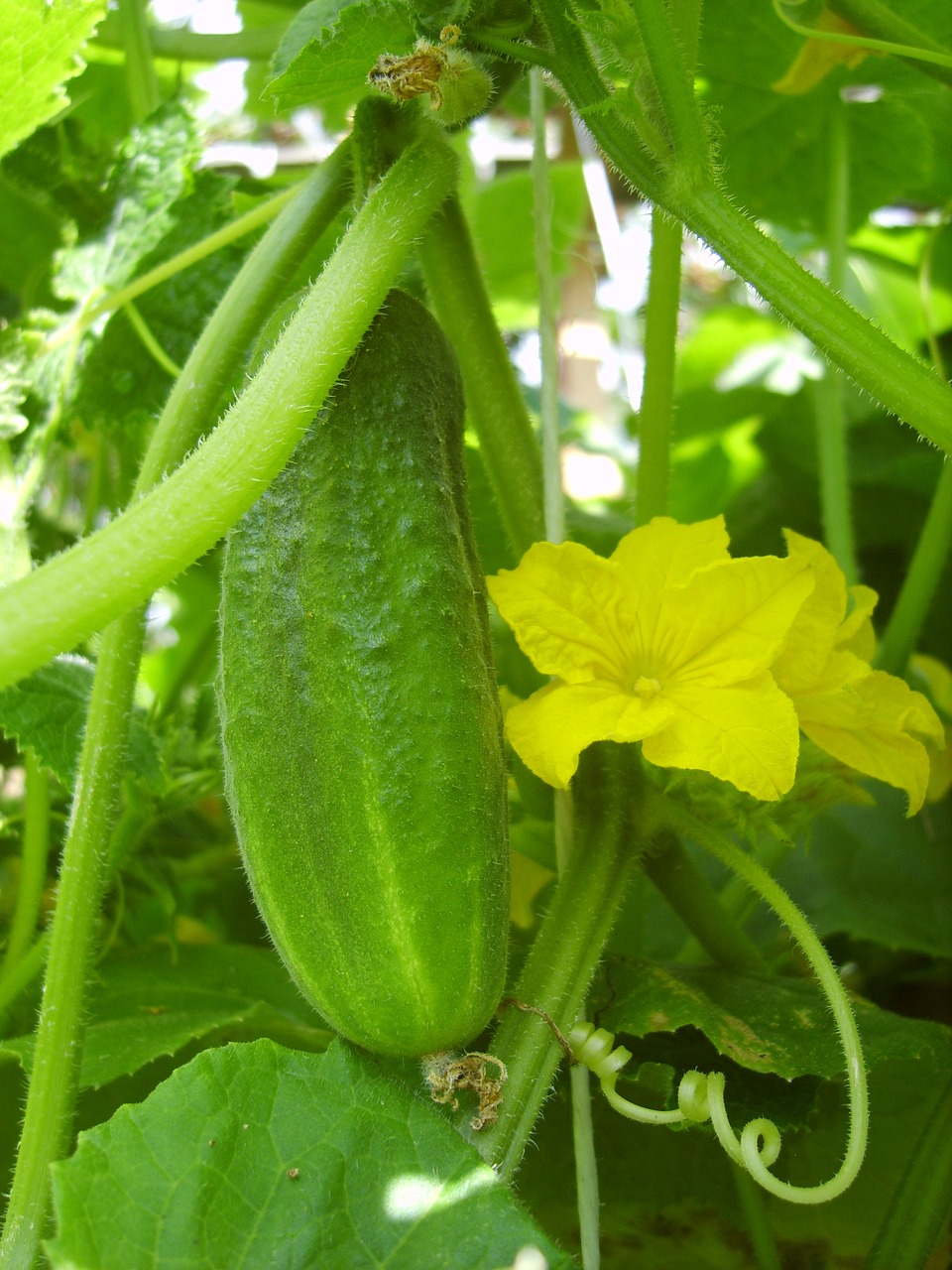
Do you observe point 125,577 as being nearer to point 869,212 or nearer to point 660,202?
point 660,202

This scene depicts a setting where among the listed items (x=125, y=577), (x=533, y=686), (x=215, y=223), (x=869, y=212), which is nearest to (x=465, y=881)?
(x=125, y=577)

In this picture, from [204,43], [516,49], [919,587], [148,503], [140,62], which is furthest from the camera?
[204,43]

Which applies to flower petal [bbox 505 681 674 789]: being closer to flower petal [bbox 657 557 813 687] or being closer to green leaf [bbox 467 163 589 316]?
flower petal [bbox 657 557 813 687]

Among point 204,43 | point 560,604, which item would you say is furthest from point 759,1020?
point 204,43

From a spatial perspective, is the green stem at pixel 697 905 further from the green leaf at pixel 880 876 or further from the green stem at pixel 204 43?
the green stem at pixel 204 43

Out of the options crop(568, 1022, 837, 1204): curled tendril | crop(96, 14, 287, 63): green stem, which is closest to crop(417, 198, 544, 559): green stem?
crop(568, 1022, 837, 1204): curled tendril

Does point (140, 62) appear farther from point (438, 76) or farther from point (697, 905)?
point (697, 905)

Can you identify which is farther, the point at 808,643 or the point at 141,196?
the point at 141,196
